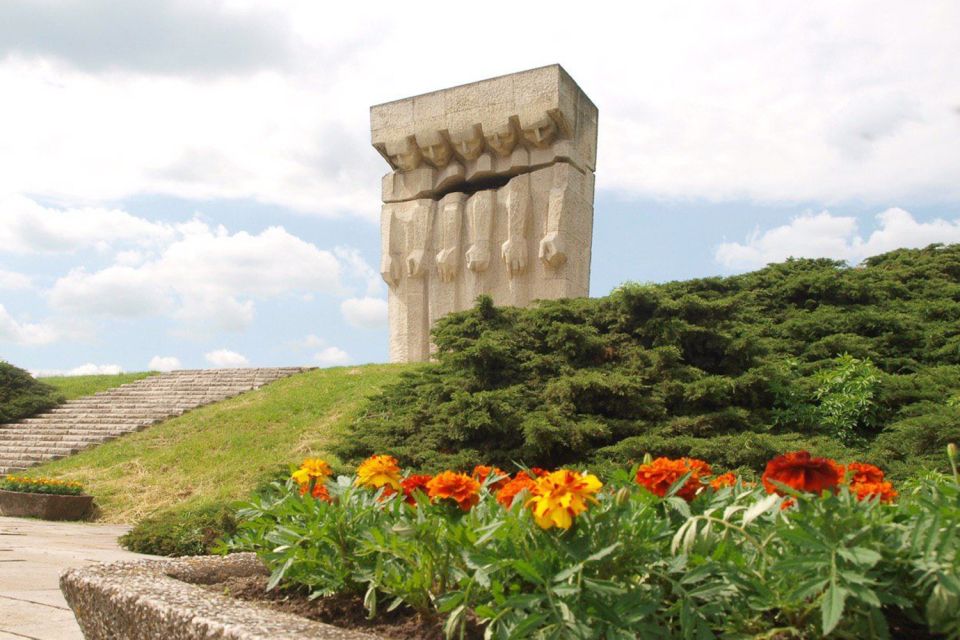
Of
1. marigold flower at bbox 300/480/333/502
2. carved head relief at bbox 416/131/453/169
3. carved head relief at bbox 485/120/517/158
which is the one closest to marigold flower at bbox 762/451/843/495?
marigold flower at bbox 300/480/333/502

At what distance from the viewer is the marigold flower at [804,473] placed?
2043 mm

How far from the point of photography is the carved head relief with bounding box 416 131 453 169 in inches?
587

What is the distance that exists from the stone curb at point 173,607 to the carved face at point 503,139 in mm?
11535

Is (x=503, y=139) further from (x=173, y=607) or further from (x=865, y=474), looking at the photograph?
(x=173, y=607)

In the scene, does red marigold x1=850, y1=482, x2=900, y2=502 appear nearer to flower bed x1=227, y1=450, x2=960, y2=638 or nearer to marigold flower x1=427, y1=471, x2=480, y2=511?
flower bed x1=227, y1=450, x2=960, y2=638

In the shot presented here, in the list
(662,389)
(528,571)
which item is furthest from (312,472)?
(662,389)

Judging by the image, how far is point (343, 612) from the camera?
8.66ft

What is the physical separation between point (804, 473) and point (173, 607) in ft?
6.26

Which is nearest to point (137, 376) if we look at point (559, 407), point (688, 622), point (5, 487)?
point (5, 487)

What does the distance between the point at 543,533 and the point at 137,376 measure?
1873cm

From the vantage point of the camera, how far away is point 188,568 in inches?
129

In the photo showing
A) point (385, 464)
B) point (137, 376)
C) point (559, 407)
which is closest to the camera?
point (385, 464)

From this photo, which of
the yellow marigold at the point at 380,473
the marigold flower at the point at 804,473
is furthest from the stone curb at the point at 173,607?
the marigold flower at the point at 804,473

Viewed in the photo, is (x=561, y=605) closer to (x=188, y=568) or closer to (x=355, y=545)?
(x=355, y=545)
